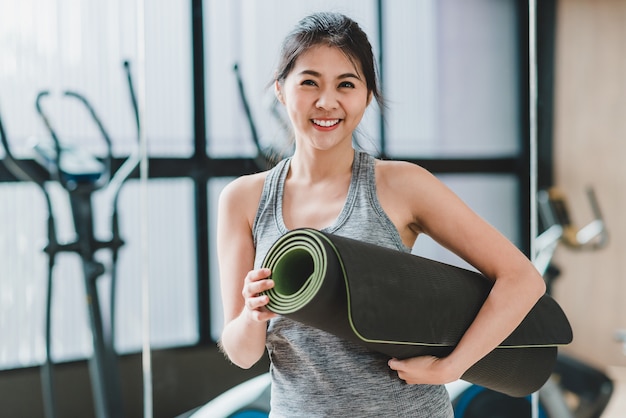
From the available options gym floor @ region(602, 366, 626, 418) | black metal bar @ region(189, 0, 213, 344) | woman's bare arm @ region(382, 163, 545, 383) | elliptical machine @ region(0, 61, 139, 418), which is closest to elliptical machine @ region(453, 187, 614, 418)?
gym floor @ region(602, 366, 626, 418)

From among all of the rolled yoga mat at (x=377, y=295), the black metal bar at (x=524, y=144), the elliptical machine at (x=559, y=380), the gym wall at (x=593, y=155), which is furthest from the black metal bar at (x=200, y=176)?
the rolled yoga mat at (x=377, y=295)

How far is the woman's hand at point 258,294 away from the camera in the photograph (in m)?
1.10

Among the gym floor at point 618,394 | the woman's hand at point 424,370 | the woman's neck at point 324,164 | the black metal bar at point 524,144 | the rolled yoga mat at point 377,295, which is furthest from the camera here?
the black metal bar at point 524,144

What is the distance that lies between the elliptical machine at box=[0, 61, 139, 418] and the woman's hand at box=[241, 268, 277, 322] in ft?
4.61

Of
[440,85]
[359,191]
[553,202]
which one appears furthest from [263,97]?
[359,191]

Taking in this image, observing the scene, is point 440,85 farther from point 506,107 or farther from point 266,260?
point 266,260

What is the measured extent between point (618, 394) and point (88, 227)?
185cm

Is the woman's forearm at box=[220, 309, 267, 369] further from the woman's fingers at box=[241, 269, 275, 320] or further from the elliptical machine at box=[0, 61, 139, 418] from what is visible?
the elliptical machine at box=[0, 61, 139, 418]

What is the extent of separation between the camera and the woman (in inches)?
47.4

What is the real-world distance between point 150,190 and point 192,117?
11.2 inches

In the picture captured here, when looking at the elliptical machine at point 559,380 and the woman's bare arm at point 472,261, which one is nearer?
the woman's bare arm at point 472,261

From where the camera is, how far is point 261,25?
2445mm

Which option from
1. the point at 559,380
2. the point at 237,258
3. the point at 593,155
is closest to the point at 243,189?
the point at 237,258

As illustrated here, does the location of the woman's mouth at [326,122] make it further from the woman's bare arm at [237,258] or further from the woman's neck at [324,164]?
the woman's bare arm at [237,258]
